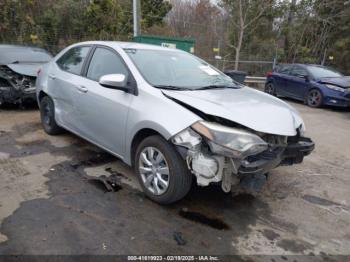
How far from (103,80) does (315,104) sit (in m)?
8.42

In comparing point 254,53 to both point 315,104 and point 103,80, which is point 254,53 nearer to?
point 315,104

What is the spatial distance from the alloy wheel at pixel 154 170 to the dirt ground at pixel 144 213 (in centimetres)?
20

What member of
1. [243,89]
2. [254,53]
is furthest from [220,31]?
[243,89]

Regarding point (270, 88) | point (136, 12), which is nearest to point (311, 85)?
point (270, 88)

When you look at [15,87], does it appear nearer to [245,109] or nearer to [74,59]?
[74,59]

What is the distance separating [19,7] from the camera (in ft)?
41.4

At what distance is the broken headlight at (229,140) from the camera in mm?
2828

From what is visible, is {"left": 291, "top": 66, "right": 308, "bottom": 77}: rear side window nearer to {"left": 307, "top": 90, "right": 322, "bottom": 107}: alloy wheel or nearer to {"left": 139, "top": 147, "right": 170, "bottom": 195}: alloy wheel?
{"left": 307, "top": 90, "right": 322, "bottom": 107}: alloy wheel

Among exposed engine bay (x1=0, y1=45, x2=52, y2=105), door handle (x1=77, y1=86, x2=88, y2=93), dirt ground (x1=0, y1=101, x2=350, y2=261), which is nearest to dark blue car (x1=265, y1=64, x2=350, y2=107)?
dirt ground (x1=0, y1=101, x2=350, y2=261)

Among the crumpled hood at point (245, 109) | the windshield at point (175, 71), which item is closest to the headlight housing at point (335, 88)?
the windshield at point (175, 71)

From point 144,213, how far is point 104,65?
6.55 feet

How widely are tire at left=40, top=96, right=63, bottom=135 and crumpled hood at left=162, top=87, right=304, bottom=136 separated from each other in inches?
104

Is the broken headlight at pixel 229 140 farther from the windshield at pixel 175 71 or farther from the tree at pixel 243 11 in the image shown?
the tree at pixel 243 11

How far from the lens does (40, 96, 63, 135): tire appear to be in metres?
5.23
